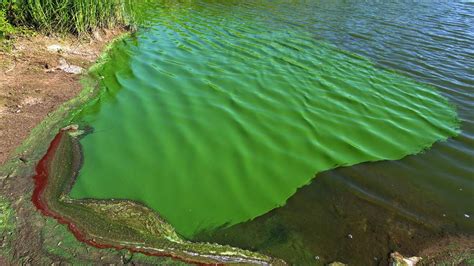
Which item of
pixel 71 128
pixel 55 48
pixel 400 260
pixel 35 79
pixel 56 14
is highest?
pixel 56 14

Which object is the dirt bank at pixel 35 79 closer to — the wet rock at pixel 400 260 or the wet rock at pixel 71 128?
the wet rock at pixel 71 128

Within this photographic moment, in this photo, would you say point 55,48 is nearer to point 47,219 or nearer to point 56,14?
point 56,14

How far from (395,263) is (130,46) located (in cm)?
843

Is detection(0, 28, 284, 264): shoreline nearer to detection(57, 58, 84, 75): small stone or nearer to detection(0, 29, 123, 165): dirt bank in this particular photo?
detection(0, 29, 123, 165): dirt bank

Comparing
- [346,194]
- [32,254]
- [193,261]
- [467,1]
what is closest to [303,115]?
[346,194]

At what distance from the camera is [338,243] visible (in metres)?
4.57

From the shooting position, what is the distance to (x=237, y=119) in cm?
702

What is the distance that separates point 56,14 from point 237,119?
546cm

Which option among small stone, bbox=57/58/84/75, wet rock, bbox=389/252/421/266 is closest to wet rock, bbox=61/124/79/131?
small stone, bbox=57/58/84/75

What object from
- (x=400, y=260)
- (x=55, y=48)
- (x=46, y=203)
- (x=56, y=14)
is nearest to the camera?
(x=400, y=260)

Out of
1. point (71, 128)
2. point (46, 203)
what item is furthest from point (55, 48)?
point (46, 203)

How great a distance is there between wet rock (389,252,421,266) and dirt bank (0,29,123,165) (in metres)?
5.21

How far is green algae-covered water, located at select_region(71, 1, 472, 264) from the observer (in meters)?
5.35

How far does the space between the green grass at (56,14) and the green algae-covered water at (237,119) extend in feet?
3.09
